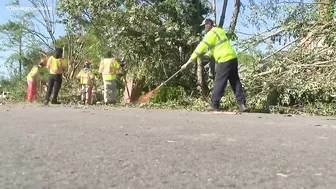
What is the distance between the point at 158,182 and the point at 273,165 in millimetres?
889

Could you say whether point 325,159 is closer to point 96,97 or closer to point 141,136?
point 141,136

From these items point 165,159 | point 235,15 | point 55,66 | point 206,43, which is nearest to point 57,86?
point 55,66

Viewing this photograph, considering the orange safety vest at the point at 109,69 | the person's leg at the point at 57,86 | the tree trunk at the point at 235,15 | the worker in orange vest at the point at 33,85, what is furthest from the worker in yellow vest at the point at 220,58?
the worker in orange vest at the point at 33,85

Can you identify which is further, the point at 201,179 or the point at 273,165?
the point at 273,165

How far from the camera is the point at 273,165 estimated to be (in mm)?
3092

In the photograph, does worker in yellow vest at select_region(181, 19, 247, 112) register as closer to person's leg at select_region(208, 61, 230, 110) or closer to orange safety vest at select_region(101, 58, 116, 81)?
person's leg at select_region(208, 61, 230, 110)

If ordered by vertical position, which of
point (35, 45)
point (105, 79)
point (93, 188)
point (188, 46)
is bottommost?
point (93, 188)

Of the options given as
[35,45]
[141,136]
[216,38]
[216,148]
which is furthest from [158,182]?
[35,45]

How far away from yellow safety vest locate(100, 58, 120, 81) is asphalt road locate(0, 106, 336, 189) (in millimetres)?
8562

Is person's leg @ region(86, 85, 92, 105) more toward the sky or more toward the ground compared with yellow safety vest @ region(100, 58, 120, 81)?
more toward the ground

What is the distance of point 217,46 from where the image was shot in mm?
8812

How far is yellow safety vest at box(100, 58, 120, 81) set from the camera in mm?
13570

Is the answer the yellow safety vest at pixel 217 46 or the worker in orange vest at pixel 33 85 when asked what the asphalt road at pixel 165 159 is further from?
the worker in orange vest at pixel 33 85

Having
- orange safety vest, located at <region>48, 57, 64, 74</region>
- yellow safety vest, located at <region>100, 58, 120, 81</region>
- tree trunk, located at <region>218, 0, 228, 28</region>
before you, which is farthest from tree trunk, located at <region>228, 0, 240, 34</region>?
orange safety vest, located at <region>48, 57, 64, 74</region>
